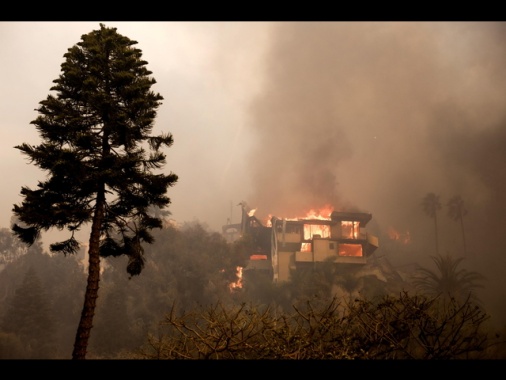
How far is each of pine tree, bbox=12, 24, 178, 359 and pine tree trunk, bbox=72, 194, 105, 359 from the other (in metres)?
0.05

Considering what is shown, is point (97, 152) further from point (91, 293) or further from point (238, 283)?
point (238, 283)

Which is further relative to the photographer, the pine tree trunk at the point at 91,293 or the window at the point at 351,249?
the window at the point at 351,249

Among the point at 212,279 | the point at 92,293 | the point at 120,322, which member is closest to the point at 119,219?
the point at 92,293

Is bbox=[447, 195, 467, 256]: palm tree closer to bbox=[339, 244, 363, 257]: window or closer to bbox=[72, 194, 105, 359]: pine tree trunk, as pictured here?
bbox=[339, 244, 363, 257]: window

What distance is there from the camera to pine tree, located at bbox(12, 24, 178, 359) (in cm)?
1603

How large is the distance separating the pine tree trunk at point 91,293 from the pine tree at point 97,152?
0.16 feet

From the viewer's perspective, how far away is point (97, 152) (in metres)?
17.0

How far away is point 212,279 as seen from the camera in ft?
238

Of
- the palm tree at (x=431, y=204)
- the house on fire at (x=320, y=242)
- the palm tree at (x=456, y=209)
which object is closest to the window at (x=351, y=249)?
the house on fire at (x=320, y=242)

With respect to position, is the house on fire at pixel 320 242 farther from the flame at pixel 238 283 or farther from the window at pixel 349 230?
the flame at pixel 238 283

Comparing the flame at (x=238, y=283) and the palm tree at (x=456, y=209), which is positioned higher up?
the palm tree at (x=456, y=209)

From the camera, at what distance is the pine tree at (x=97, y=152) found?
16031mm

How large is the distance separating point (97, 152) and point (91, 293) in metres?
5.93
